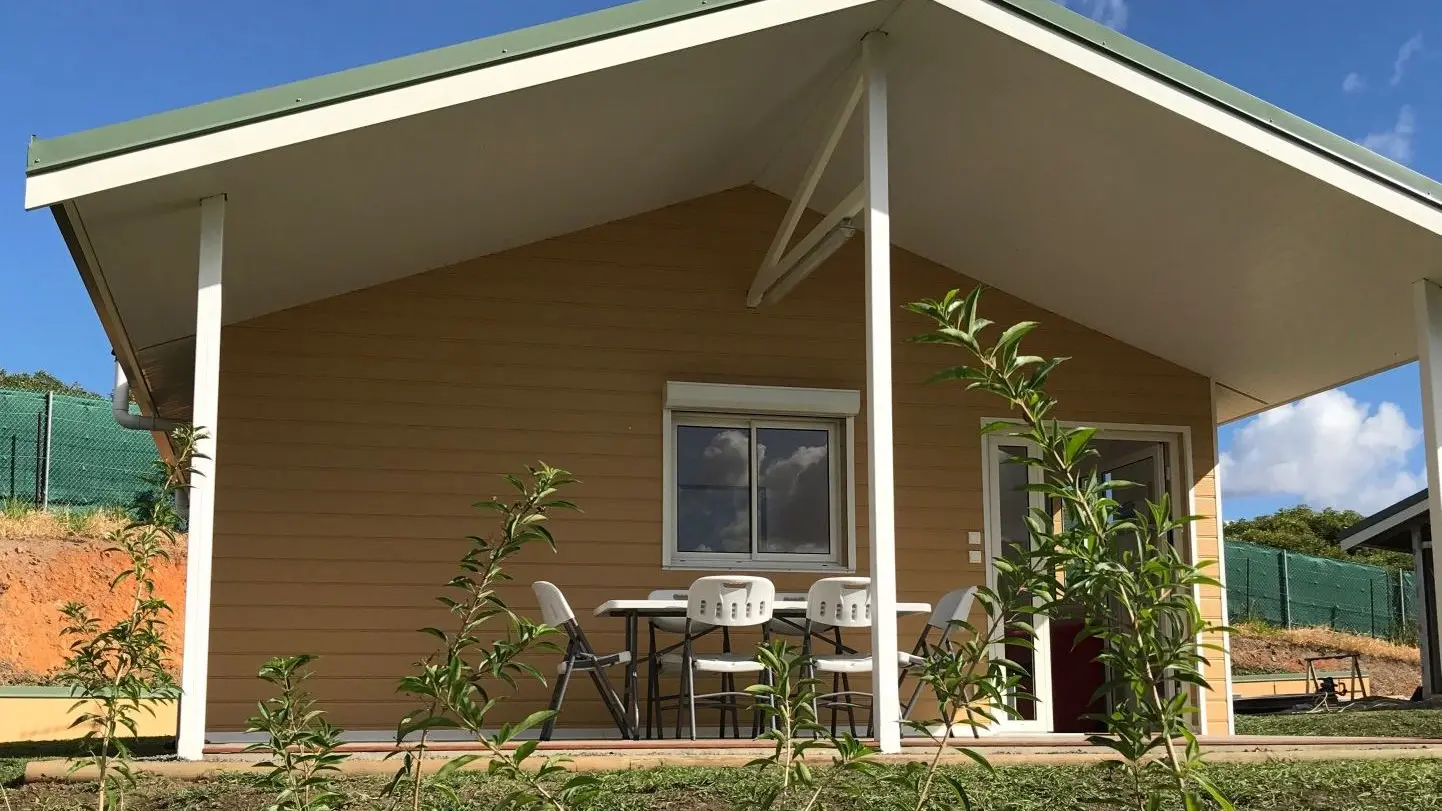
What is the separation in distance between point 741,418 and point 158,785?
4.22 m

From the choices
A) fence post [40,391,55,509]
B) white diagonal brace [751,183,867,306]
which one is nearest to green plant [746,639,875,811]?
white diagonal brace [751,183,867,306]

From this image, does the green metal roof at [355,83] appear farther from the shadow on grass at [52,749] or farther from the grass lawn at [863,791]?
the shadow on grass at [52,749]

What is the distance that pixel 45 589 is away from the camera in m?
16.1

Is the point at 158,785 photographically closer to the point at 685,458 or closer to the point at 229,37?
the point at 685,458

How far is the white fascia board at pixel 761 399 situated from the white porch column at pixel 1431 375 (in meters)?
2.94

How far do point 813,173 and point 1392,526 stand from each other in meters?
11.9

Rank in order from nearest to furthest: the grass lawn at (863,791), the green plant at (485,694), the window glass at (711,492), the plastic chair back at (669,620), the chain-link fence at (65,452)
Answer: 1. the green plant at (485,694)
2. the grass lawn at (863,791)
3. the plastic chair back at (669,620)
4. the window glass at (711,492)
5. the chain-link fence at (65,452)

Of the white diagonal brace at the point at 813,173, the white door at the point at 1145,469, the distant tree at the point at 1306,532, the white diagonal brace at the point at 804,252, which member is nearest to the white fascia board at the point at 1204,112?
the white diagonal brace at the point at 813,173

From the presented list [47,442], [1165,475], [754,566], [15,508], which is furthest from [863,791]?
[47,442]

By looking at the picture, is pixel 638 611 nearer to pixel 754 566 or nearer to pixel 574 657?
pixel 574 657

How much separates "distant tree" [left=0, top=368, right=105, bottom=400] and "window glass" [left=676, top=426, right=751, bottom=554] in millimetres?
20771

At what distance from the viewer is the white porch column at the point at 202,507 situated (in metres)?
4.80

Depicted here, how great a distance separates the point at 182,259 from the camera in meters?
5.89

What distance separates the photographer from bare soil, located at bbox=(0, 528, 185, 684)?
15.6 metres
